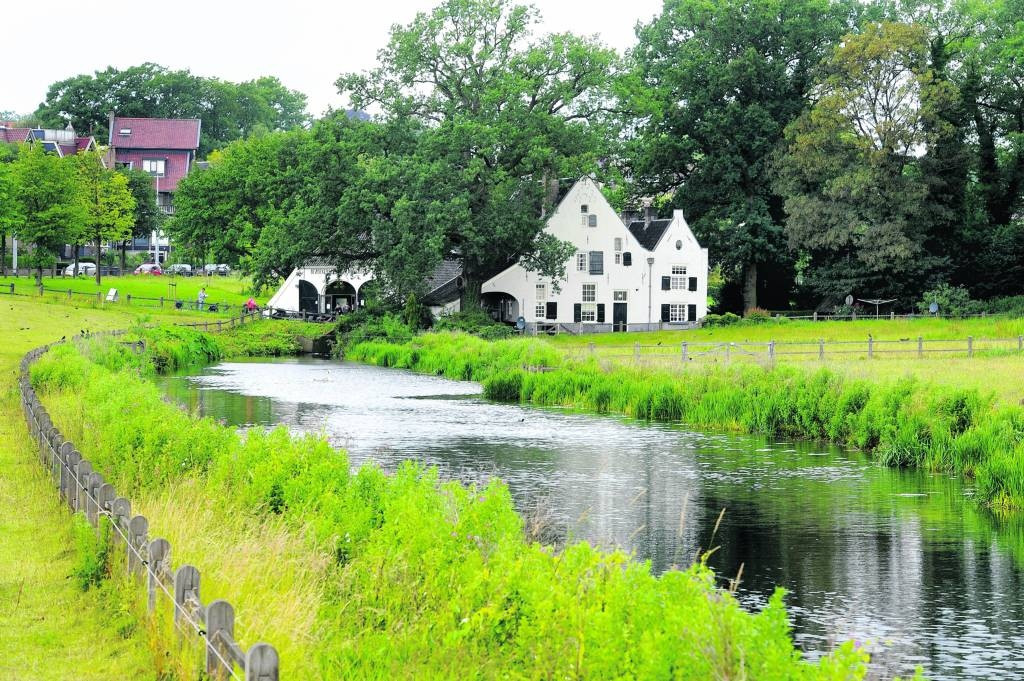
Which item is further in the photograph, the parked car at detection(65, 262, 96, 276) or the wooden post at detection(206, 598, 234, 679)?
the parked car at detection(65, 262, 96, 276)

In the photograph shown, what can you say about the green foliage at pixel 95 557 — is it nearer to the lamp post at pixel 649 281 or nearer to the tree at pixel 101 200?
the lamp post at pixel 649 281

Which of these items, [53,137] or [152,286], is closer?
[152,286]

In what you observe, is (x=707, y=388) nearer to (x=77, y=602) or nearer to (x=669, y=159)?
(x=77, y=602)

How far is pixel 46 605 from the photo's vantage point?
1366 cm

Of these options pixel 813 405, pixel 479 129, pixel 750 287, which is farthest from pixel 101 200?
pixel 813 405

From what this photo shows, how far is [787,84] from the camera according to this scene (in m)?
85.0

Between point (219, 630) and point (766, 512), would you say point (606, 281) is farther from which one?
point (219, 630)

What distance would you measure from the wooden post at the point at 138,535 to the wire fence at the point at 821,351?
110 feet

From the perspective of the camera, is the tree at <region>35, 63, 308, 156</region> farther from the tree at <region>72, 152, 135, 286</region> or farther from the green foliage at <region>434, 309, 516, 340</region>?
the green foliage at <region>434, 309, 516, 340</region>

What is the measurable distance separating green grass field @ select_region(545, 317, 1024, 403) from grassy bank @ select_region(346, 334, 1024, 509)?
3.41 ft

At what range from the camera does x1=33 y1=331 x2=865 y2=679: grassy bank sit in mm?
9328

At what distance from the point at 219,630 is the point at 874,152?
73941 millimetres

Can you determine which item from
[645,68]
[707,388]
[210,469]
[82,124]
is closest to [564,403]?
[707,388]

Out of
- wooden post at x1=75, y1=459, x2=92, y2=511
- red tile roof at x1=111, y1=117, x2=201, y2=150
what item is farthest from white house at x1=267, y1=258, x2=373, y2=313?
wooden post at x1=75, y1=459, x2=92, y2=511
